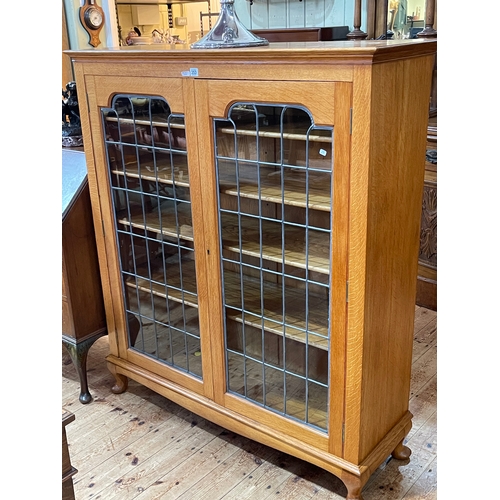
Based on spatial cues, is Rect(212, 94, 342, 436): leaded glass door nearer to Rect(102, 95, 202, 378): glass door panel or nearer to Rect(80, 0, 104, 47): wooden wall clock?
Rect(102, 95, 202, 378): glass door panel

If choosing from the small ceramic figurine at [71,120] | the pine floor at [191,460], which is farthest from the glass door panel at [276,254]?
the small ceramic figurine at [71,120]

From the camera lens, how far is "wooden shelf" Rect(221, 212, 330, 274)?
1611 mm

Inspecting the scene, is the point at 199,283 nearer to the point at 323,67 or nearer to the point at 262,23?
the point at 323,67

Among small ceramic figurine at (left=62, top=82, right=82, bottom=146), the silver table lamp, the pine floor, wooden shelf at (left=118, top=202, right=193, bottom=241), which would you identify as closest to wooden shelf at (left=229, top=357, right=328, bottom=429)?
the pine floor

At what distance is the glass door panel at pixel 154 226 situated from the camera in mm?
1883

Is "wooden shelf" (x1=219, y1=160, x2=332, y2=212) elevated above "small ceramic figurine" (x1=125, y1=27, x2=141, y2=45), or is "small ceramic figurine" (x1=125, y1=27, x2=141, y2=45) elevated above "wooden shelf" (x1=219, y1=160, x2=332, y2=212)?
"small ceramic figurine" (x1=125, y1=27, x2=141, y2=45)

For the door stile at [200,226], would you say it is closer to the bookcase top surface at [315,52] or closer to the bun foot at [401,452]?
the bookcase top surface at [315,52]

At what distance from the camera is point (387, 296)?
1670mm

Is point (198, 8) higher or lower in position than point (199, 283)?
higher

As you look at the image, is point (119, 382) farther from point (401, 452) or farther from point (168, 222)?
point (401, 452)

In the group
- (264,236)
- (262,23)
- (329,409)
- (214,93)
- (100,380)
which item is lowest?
(100,380)

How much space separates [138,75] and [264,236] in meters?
0.68

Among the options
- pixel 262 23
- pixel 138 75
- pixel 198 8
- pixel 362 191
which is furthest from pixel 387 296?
pixel 198 8

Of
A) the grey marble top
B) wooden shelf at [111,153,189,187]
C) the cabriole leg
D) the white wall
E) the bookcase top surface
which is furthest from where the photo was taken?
the white wall
